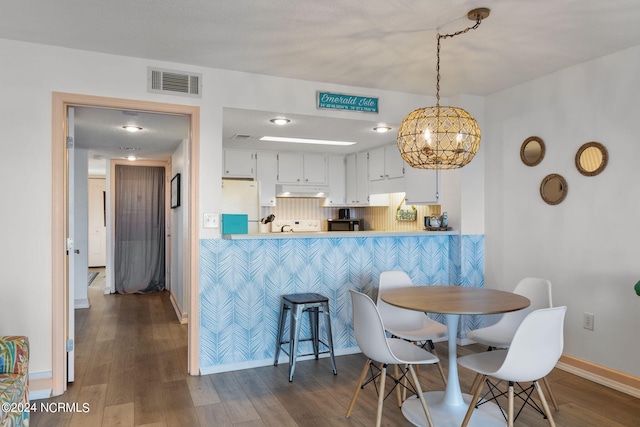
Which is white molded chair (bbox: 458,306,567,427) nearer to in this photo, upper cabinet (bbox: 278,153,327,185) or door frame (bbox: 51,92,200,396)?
door frame (bbox: 51,92,200,396)

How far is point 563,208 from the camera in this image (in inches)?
145

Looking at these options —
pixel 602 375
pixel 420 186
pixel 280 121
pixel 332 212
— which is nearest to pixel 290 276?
pixel 280 121

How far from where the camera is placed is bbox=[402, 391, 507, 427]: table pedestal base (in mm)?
2619

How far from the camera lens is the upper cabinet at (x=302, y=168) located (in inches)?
253

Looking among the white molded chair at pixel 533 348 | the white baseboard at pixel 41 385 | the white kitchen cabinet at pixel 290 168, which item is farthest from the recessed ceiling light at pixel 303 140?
the white molded chair at pixel 533 348

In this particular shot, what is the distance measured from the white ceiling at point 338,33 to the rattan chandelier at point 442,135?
1.14 ft

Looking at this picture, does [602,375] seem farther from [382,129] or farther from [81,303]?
[81,303]

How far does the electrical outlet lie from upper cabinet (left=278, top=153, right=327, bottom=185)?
3.92 metres

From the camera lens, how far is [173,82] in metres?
3.44

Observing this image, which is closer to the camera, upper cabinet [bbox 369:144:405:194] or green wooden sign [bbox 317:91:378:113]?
green wooden sign [bbox 317:91:378:113]

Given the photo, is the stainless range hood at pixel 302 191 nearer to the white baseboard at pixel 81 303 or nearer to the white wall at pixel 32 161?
the white baseboard at pixel 81 303

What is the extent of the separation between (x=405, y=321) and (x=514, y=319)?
75 cm

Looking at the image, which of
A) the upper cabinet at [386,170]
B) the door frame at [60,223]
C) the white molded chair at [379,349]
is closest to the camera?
the white molded chair at [379,349]

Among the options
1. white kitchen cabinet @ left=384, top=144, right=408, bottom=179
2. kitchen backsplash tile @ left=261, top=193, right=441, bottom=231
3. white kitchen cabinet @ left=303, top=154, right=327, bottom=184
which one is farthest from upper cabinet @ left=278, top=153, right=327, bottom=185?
white kitchen cabinet @ left=384, top=144, right=408, bottom=179
